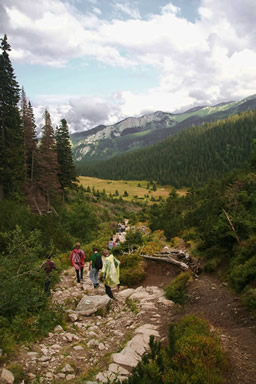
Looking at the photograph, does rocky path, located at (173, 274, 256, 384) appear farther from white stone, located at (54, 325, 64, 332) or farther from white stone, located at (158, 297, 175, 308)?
white stone, located at (54, 325, 64, 332)

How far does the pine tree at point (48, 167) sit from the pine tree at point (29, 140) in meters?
1.21

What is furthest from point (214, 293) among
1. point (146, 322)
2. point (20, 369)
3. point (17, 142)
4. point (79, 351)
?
point (17, 142)

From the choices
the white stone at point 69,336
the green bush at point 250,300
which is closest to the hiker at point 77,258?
the white stone at point 69,336

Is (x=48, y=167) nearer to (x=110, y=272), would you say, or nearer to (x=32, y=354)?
(x=110, y=272)

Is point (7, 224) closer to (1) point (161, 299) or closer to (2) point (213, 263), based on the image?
(1) point (161, 299)

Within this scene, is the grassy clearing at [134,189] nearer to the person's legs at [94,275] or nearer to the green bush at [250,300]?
the person's legs at [94,275]

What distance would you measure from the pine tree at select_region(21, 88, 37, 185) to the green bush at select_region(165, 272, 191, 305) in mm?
30071

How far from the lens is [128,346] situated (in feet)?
20.7

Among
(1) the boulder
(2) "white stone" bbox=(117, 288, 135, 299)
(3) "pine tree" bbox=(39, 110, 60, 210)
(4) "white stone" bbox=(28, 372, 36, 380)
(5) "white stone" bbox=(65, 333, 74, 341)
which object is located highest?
(3) "pine tree" bbox=(39, 110, 60, 210)

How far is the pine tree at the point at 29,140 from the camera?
37128 mm

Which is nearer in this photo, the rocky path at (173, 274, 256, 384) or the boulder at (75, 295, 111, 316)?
the rocky path at (173, 274, 256, 384)

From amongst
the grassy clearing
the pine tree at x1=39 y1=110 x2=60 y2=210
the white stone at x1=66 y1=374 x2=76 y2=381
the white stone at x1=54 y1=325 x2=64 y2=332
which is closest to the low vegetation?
the white stone at x1=66 y1=374 x2=76 y2=381

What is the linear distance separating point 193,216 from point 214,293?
35.5ft

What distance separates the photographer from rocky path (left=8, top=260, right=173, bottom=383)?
212 inches
